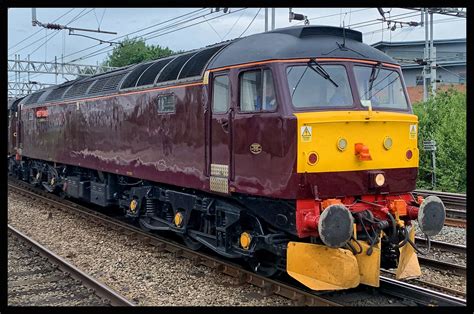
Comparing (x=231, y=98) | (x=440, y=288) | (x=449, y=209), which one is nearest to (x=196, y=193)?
(x=231, y=98)

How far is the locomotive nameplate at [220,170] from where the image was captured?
8091mm

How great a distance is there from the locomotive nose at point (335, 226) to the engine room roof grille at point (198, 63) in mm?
3393

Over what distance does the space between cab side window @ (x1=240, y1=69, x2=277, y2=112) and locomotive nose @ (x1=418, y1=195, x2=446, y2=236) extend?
2.48 meters

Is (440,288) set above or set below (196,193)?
below

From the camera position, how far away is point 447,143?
18906mm

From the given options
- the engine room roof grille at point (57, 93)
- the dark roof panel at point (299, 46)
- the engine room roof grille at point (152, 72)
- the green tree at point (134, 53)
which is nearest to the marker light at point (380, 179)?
the dark roof panel at point (299, 46)

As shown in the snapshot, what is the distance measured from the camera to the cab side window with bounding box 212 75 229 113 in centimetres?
809

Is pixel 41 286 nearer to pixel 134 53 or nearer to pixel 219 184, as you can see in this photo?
pixel 219 184

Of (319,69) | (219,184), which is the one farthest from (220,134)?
(319,69)

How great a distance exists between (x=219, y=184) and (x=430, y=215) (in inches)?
120

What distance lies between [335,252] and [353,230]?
38cm
